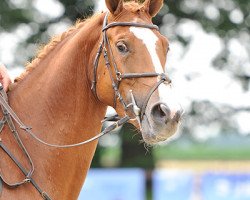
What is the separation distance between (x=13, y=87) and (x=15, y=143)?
55 cm

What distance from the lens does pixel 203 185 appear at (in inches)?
687

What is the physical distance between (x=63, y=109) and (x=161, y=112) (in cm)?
94

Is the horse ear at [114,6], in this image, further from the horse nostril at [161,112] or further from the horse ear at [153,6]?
the horse nostril at [161,112]

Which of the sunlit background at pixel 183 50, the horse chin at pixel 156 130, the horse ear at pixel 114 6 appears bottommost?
the sunlit background at pixel 183 50

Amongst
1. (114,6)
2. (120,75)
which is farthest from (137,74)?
(114,6)

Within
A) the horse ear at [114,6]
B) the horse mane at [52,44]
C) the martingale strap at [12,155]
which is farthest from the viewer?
the horse mane at [52,44]

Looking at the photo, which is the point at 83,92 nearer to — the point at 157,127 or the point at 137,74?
the point at 137,74

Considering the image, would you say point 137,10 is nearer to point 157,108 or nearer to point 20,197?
point 157,108

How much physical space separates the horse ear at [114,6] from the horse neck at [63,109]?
24cm

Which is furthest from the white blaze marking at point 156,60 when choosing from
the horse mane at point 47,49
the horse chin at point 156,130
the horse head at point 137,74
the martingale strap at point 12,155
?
the martingale strap at point 12,155

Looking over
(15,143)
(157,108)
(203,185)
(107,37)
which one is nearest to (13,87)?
(15,143)

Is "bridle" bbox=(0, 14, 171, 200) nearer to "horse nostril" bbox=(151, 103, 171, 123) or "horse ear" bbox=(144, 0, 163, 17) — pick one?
"horse nostril" bbox=(151, 103, 171, 123)

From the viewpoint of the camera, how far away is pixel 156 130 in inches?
195

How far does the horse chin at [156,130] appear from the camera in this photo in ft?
16.1
